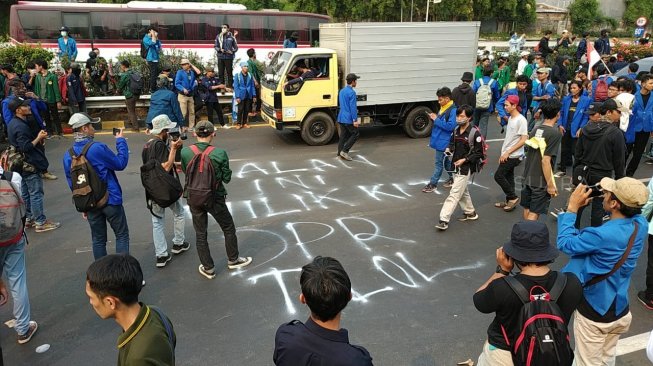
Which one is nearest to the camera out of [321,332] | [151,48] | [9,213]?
[321,332]

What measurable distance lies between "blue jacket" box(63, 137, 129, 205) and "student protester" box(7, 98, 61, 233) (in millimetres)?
1922

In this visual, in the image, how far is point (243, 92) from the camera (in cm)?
1166

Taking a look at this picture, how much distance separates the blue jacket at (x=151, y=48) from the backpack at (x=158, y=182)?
8697mm

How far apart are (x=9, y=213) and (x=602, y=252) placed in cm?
430

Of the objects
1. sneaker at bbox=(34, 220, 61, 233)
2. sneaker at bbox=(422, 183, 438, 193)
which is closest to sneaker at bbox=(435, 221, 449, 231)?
sneaker at bbox=(422, 183, 438, 193)

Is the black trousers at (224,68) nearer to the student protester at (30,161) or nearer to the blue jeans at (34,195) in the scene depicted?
the student protester at (30,161)

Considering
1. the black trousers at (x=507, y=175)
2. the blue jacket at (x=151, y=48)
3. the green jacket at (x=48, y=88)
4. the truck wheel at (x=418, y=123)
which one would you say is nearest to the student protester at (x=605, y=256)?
the black trousers at (x=507, y=175)

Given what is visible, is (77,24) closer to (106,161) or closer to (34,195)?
(34,195)

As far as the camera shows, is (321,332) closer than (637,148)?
Yes

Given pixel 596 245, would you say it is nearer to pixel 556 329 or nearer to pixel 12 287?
pixel 556 329

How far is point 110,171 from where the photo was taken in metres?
4.64

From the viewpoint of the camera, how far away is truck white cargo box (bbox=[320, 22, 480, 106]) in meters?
9.86

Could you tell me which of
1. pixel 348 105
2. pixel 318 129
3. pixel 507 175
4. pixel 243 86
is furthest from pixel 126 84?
pixel 507 175

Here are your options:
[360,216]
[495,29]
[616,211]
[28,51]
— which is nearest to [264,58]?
[28,51]
